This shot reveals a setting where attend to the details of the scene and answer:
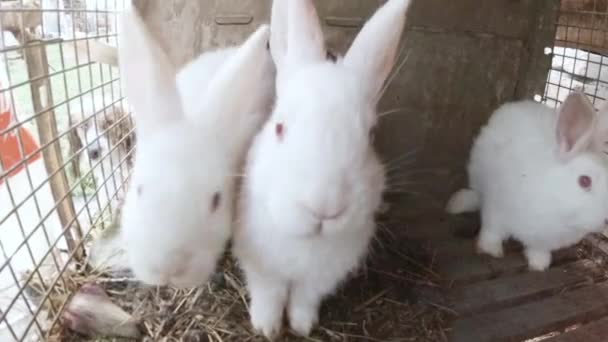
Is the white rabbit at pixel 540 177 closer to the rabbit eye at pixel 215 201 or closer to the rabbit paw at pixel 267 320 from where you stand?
the rabbit paw at pixel 267 320

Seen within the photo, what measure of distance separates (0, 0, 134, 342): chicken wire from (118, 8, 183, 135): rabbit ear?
1.07 ft

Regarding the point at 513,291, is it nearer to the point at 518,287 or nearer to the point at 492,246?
the point at 518,287

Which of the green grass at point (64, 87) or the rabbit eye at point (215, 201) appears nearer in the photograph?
the rabbit eye at point (215, 201)

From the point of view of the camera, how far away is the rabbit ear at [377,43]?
175cm

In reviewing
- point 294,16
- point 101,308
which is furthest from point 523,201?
point 101,308

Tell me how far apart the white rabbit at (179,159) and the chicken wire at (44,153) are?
383 mm

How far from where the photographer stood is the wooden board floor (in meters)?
2.10

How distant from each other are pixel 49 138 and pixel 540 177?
2066 millimetres

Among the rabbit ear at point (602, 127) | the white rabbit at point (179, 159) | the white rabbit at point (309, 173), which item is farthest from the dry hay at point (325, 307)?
the rabbit ear at point (602, 127)

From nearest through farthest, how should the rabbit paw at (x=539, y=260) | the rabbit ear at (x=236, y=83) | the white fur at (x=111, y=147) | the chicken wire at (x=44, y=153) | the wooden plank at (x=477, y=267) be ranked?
1. the rabbit ear at (x=236, y=83)
2. the chicken wire at (x=44, y=153)
3. the wooden plank at (x=477, y=267)
4. the rabbit paw at (x=539, y=260)
5. the white fur at (x=111, y=147)

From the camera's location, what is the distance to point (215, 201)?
5.23ft

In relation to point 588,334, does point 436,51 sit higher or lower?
higher

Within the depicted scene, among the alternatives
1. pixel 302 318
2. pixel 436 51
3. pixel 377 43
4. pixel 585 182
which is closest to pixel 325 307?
pixel 302 318

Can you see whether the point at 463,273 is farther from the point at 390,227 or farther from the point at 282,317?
the point at 282,317
